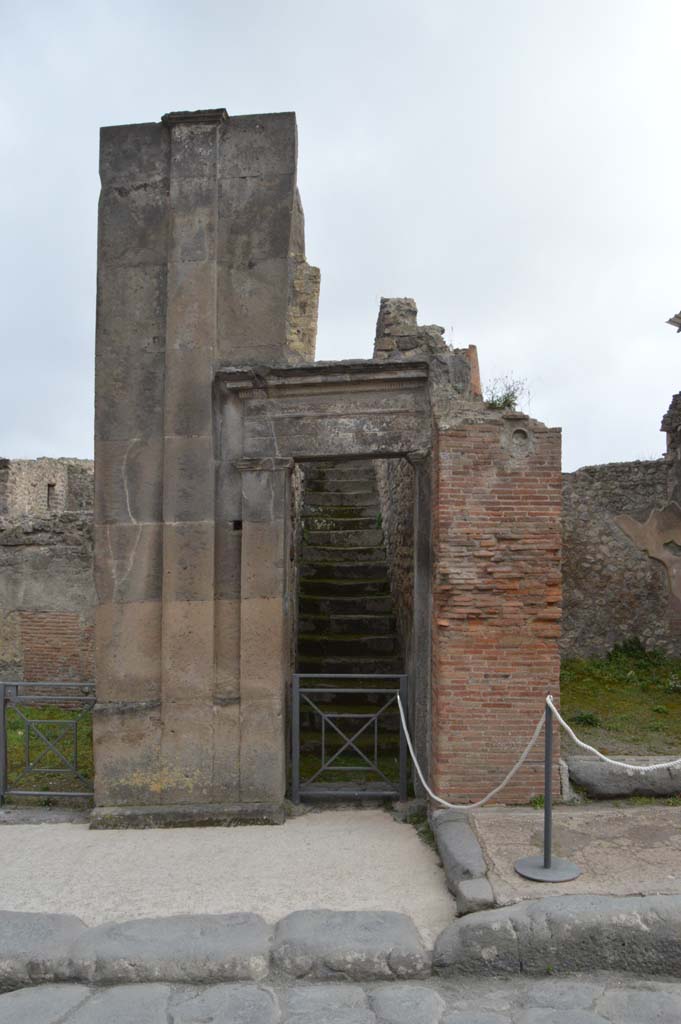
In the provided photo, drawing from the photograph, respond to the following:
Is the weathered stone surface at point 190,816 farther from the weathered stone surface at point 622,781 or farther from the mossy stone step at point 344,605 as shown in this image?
the mossy stone step at point 344,605

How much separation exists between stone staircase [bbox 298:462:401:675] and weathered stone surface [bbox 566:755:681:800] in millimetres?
3309

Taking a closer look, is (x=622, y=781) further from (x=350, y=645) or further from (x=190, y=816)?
(x=350, y=645)

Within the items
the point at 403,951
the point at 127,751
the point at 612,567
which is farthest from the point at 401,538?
the point at 403,951

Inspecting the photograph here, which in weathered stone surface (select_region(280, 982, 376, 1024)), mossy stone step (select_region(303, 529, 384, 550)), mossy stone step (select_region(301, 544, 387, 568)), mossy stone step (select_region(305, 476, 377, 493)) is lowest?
weathered stone surface (select_region(280, 982, 376, 1024))

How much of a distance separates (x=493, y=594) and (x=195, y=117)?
478 centimetres

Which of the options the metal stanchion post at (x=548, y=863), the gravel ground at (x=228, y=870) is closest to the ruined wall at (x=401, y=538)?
the gravel ground at (x=228, y=870)

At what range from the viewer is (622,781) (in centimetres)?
625

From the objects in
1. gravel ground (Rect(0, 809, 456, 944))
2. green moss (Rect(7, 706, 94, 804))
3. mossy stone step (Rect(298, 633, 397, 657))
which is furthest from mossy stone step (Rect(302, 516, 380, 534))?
gravel ground (Rect(0, 809, 456, 944))

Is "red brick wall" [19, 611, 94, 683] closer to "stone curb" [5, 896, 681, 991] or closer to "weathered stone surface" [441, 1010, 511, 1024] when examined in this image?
"stone curb" [5, 896, 681, 991]

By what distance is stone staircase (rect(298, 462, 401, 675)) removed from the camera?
31.3 ft

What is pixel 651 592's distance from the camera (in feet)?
37.0

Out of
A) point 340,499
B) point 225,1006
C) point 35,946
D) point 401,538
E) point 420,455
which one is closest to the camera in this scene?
point 225,1006

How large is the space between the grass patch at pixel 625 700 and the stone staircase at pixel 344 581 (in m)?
2.30

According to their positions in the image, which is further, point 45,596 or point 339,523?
point 339,523
